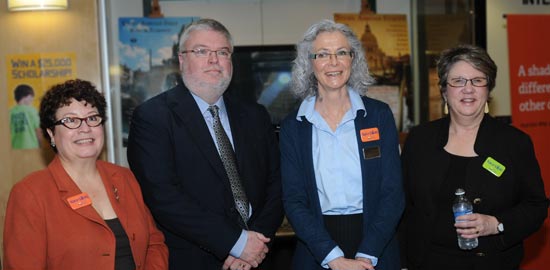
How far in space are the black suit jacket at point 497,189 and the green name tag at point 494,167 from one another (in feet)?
0.05

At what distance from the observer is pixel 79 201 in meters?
2.67

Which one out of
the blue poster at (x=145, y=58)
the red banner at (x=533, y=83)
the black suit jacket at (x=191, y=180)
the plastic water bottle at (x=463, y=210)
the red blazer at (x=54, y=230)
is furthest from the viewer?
the red banner at (x=533, y=83)

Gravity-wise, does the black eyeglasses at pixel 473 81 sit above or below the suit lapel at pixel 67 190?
above

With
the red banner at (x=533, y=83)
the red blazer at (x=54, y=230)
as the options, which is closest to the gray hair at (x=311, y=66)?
the red blazer at (x=54, y=230)

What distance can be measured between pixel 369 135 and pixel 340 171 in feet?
0.75

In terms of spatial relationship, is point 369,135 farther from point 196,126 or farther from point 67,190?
point 67,190

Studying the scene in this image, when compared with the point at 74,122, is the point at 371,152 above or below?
below

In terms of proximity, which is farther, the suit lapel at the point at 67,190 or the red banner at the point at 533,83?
the red banner at the point at 533,83

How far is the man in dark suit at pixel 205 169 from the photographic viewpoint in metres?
3.03

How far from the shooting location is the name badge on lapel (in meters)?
3.03

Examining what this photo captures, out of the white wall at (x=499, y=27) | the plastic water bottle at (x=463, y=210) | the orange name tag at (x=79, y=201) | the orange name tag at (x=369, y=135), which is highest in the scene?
the white wall at (x=499, y=27)

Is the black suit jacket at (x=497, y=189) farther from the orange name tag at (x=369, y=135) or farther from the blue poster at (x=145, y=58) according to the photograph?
the blue poster at (x=145, y=58)

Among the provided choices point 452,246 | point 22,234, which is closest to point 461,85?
point 452,246

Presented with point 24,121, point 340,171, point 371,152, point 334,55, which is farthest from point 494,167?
point 24,121
